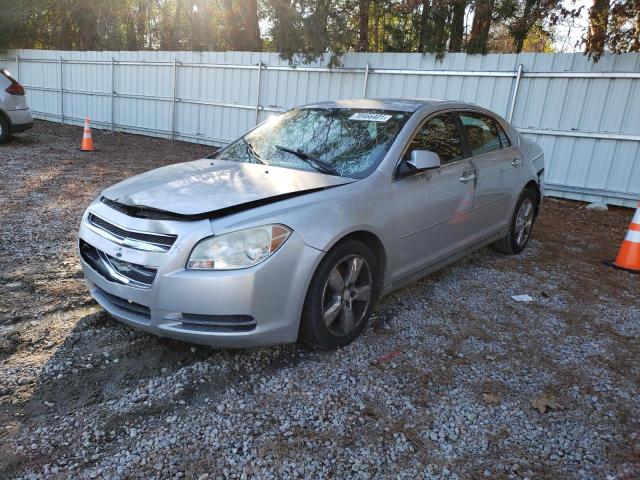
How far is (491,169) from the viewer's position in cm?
470

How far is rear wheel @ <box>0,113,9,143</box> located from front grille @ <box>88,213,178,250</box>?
31.5 feet

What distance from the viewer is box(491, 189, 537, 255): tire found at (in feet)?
17.7

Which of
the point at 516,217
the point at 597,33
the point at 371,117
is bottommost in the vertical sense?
the point at 516,217

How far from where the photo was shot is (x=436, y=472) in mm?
2328

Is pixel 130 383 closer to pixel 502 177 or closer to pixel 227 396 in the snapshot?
pixel 227 396

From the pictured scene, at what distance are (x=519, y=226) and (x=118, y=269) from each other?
4.27m

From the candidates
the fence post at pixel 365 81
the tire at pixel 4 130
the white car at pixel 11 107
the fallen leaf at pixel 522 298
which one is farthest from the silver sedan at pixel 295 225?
the tire at pixel 4 130

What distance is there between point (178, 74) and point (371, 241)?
41.2 ft

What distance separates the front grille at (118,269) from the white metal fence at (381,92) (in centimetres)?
795

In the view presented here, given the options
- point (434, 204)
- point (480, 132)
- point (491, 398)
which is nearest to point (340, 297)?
point (491, 398)

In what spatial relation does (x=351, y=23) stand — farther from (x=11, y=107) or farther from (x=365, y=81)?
(x=11, y=107)

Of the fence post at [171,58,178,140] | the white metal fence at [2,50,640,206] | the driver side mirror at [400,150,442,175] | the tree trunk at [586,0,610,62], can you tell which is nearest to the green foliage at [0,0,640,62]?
the tree trunk at [586,0,610,62]

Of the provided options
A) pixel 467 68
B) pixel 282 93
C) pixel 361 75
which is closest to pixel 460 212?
pixel 467 68

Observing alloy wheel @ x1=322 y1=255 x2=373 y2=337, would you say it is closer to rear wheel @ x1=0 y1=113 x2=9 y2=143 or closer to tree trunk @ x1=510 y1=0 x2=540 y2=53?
tree trunk @ x1=510 y1=0 x2=540 y2=53
